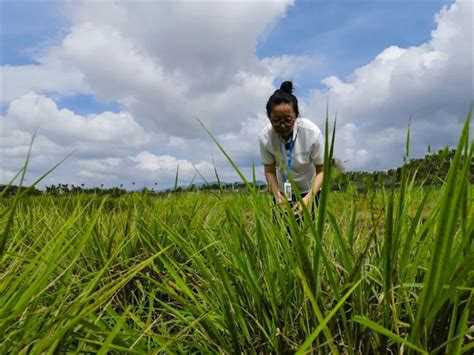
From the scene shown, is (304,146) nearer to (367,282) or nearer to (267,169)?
(267,169)

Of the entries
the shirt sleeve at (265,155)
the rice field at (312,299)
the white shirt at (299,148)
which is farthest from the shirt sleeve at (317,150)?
the rice field at (312,299)

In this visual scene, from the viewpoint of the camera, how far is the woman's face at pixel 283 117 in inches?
125

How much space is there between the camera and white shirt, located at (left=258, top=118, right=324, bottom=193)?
11.0 ft

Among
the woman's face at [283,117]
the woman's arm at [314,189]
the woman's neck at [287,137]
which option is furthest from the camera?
the woman's neck at [287,137]

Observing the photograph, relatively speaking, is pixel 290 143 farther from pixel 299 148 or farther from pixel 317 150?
pixel 317 150

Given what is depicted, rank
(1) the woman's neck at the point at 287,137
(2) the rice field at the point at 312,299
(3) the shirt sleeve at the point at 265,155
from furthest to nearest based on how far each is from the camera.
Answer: (3) the shirt sleeve at the point at 265,155
(1) the woman's neck at the point at 287,137
(2) the rice field at the point at 312,299

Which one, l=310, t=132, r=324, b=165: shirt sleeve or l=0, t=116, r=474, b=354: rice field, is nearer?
l=0, t=116, r=474, b=354: rice field

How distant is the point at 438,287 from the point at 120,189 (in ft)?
31.1

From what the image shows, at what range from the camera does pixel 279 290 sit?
54.8 inches

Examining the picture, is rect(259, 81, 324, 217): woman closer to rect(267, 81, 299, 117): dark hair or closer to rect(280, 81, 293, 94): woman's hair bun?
rect(267, 81, 299, 117): dark hair

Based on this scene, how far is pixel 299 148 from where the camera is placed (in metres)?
3.42

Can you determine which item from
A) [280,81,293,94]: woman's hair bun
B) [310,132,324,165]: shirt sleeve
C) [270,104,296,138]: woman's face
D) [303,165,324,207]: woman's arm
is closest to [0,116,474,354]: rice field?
[303,165,324,207]: woman's arm

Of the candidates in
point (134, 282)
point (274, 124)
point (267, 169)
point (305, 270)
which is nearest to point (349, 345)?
point (305, 270)

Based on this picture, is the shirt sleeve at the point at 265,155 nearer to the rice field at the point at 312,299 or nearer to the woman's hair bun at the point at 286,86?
the woman's hair bun at the point at 286,86
